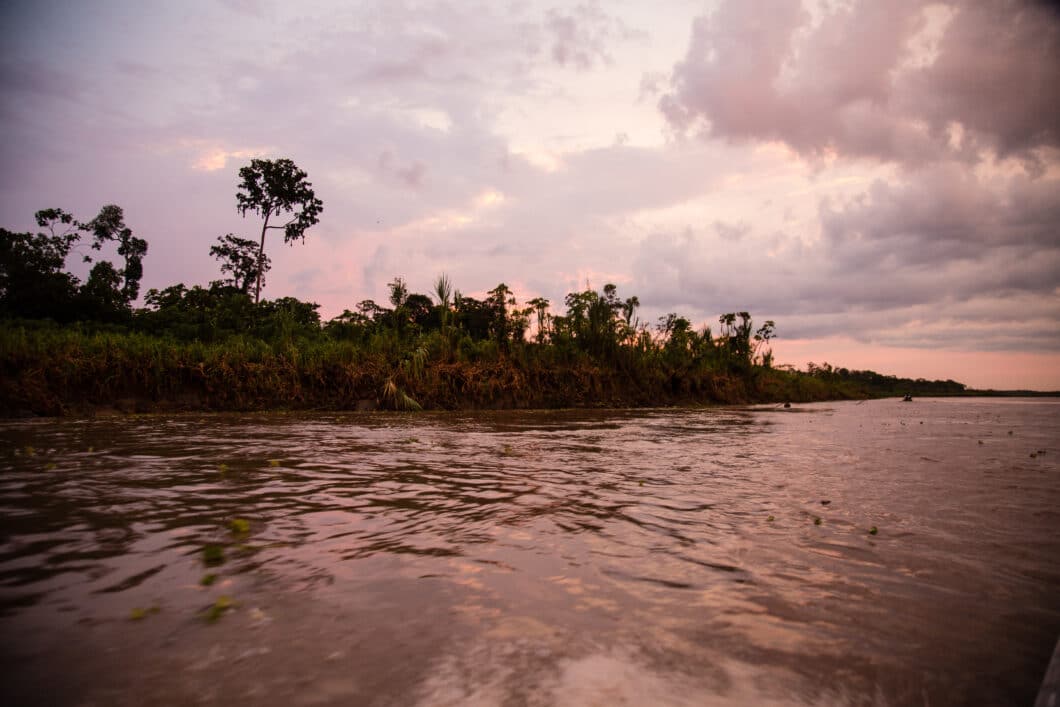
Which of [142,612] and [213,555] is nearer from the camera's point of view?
[142,612]

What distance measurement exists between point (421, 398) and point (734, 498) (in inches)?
451

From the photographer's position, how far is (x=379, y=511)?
139 inches

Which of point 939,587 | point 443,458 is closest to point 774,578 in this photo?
point 939,587

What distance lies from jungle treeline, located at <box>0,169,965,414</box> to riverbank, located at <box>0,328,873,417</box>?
0.03 metres

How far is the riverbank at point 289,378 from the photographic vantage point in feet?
36.2

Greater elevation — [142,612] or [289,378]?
[289,378]

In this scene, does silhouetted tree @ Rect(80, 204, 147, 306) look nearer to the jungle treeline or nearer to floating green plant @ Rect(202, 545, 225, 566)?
the jungle treeline

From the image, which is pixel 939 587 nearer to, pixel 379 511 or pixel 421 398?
pixel 379 511

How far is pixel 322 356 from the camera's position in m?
13.8

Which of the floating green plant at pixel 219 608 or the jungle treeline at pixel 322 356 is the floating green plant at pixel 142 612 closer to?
the floating green plant at pixel 219 608

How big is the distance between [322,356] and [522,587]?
12.8m

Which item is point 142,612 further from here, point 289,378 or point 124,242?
point 124,242

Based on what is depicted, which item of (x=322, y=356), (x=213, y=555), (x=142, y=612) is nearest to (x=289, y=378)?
(x=322, y=356)

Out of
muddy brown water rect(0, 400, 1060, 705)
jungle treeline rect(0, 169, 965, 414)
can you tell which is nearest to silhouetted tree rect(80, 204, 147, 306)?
jungle treeline rect(0, 169, 965, 414)
